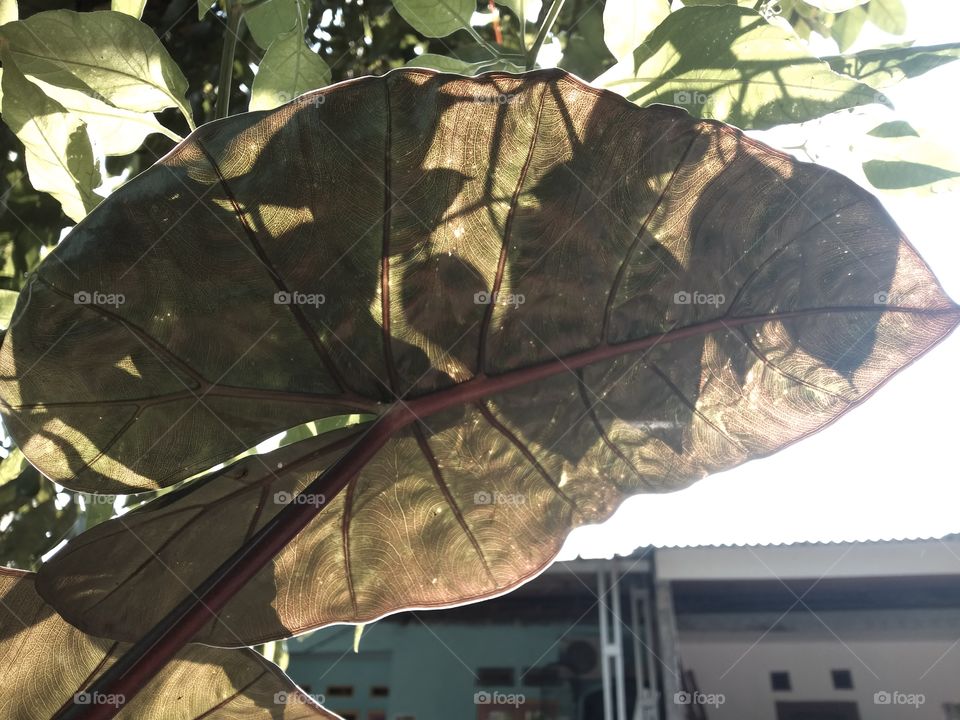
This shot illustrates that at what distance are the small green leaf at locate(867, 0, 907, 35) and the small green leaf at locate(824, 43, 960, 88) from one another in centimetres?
34

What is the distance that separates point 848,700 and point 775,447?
17.1 feet

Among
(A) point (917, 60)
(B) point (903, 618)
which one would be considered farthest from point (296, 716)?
(B) point (903, 618)

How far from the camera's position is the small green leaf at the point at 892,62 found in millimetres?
617

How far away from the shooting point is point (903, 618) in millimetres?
4492

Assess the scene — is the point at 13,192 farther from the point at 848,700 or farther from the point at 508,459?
the point at 848,700

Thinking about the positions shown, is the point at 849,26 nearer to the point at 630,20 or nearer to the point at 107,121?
the point at 630,20

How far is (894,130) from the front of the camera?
67 centimetres

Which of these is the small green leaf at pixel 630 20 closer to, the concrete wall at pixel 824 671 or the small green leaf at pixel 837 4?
the small green leaf at pixel 837 4
